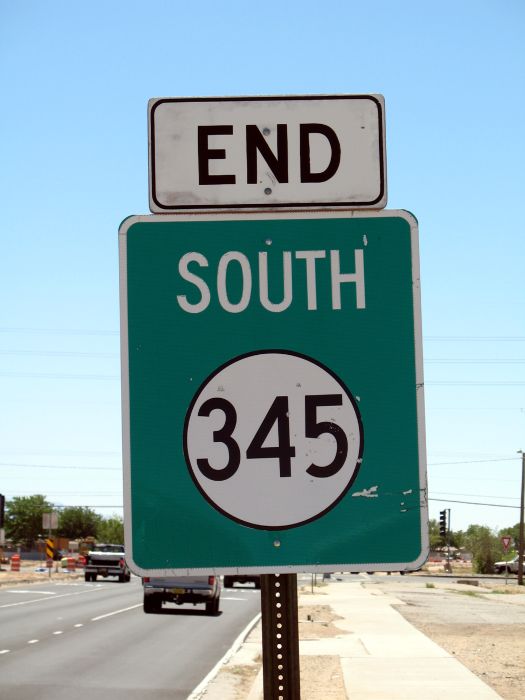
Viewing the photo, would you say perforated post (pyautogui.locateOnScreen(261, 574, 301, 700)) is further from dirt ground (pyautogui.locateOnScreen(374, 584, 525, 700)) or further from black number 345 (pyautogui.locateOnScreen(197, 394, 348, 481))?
dirt ground (pyautogui.locateOnScreen(374, 584, 525, 700))

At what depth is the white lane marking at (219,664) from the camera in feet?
49.8

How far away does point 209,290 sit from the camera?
115 inches

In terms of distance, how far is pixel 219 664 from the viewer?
18.8m

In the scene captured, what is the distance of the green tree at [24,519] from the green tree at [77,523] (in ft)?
33.0

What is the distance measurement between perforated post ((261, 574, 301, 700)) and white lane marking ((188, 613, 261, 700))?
1248 cm

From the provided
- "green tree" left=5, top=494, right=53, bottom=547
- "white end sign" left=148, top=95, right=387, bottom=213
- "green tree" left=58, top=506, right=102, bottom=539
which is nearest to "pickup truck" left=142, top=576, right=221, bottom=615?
"white end sign" left=148, top=95, right=387, bottom=213

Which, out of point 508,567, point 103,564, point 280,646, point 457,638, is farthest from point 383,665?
point 508,567

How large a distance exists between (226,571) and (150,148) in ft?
3.77

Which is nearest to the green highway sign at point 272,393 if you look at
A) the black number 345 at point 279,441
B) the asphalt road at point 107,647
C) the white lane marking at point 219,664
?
the black number 345 at point 279,441

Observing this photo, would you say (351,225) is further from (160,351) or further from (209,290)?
(160,351)

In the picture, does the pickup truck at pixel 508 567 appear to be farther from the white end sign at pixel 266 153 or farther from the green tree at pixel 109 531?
the white end sign at pixel 266 153

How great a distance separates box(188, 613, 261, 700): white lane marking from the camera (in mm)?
15180

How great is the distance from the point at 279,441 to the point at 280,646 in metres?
0.50

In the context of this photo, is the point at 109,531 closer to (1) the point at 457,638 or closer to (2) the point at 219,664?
(1) the point at 457,638
